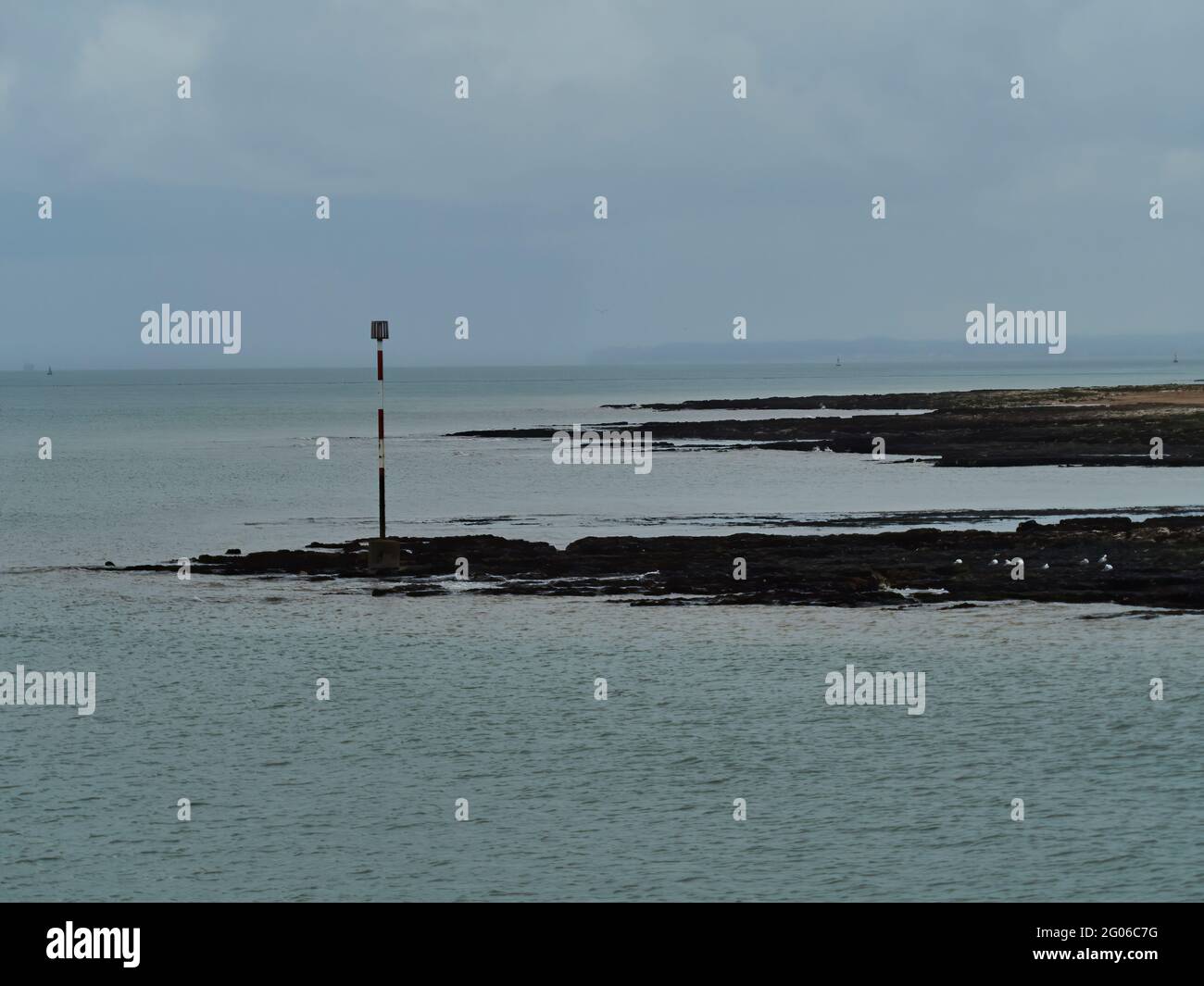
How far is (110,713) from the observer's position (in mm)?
28266

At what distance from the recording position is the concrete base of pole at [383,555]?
151ft

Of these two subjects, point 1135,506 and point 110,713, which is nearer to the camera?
point 110,713

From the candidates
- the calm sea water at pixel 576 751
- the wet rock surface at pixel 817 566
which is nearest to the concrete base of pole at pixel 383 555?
the wet rock surface at pixel 817 566

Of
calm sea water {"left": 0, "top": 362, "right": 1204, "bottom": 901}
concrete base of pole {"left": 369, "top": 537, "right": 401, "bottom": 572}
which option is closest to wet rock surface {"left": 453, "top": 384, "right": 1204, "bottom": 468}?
concrete base of pole {"left": 369, "top": 537, "right": 401, "bottom": 572}

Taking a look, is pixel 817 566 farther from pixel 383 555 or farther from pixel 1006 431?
pixel 1006 431

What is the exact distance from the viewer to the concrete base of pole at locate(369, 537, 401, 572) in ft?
151

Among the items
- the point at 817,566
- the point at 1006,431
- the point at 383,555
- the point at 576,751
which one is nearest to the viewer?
the point at 576,751

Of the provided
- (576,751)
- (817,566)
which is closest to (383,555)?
(817,566)

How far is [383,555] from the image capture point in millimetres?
46281
